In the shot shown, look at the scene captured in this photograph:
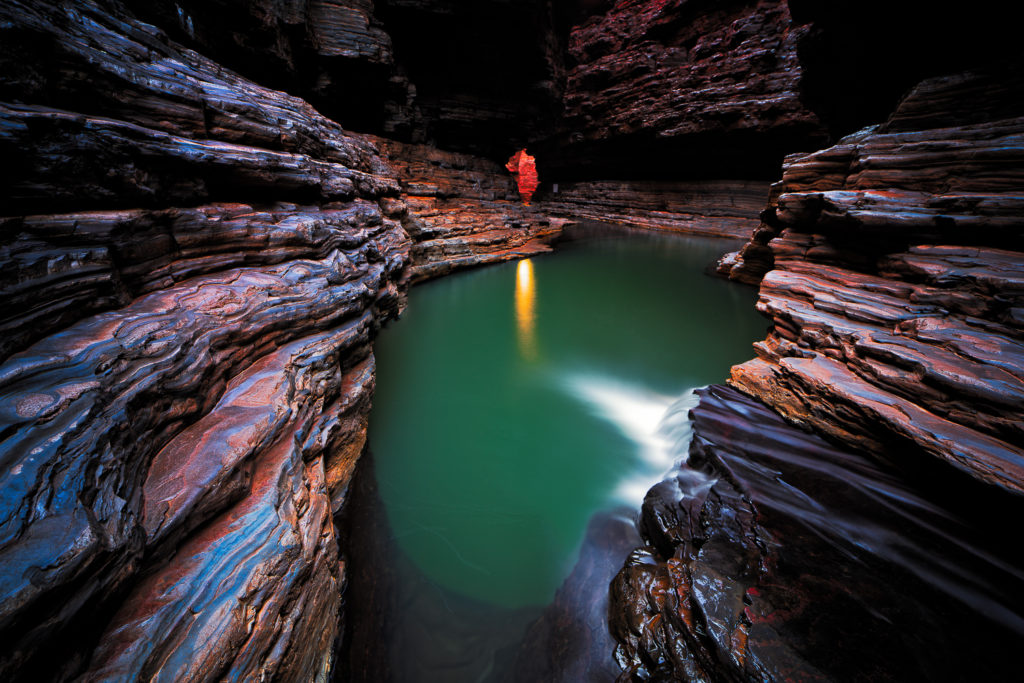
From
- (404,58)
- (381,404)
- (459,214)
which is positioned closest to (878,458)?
(381,404)

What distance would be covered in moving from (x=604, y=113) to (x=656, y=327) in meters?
19.7

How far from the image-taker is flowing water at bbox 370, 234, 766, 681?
2.48 m

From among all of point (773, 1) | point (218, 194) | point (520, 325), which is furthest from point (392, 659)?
point (773, 1)

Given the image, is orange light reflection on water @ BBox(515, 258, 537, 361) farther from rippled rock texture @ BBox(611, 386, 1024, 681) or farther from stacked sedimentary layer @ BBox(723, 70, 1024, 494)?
rippled rock texture @ BBox(611, 386, 1024, 681)

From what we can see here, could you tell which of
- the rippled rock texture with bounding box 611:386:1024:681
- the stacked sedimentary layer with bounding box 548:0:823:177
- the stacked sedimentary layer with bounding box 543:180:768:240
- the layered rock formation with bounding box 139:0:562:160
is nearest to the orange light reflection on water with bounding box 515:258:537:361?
the rippled rock texture with bounding box 611:386:1024:681

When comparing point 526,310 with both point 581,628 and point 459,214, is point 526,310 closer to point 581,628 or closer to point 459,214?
point 581,628

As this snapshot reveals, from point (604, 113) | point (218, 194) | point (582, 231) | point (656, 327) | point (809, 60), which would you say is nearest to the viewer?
point (218, 194)

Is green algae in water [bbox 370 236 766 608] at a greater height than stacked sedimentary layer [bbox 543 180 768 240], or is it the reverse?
stacked sedimentary layer [bbox 543 180 768 240]

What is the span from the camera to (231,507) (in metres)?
1.74

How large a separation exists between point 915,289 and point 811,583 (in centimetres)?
429

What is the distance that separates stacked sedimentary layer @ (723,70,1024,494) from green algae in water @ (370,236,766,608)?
1.39 metres

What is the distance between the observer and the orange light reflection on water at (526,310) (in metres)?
6.32

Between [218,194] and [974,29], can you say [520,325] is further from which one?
→ [974,29]

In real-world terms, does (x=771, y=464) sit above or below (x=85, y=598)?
below
